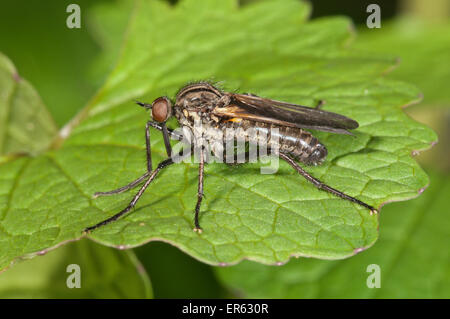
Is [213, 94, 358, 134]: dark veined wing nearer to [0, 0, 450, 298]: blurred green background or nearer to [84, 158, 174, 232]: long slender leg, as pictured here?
[84, 158, 174, 232]: long slender leg

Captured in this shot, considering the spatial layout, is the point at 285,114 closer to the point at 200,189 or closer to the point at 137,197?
the point at 200,189

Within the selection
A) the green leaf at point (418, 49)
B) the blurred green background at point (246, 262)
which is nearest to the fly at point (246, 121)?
the blurred green background at point (246, 262)

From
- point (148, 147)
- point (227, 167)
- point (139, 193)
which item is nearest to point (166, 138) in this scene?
point (148, 147)

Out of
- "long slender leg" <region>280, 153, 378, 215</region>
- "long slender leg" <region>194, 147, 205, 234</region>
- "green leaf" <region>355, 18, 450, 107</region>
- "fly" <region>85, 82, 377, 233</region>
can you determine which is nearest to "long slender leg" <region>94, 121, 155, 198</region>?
"fly" <region>85, 82, 377, 233</region>
